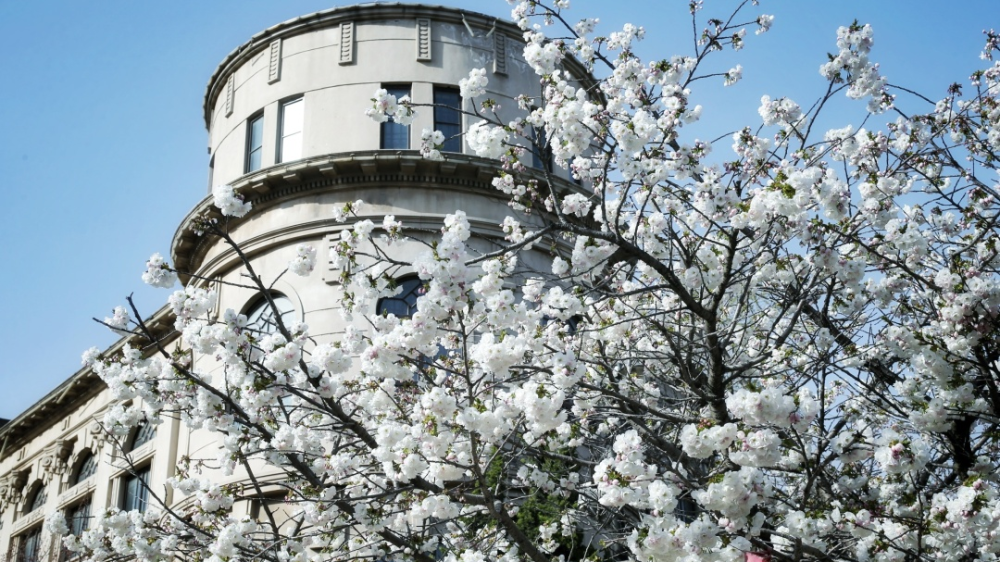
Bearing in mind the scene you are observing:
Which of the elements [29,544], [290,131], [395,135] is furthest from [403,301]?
[29,544]

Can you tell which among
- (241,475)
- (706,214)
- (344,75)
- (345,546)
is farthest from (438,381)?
(344,75)

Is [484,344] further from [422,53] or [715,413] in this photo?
[422,53]

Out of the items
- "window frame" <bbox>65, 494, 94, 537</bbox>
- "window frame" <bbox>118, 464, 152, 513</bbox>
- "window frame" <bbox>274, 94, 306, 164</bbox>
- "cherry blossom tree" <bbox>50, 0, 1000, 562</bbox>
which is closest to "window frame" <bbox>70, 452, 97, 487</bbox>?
"window frame" <bbox>65, 494, 94, 537</bbox>

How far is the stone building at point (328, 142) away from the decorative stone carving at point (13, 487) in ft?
36.9

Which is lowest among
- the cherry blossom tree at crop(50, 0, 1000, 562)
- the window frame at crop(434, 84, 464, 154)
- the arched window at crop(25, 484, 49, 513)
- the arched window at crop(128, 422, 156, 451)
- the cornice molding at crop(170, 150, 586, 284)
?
the cherry blossom tree at crop(50, 0, 1000, 562)

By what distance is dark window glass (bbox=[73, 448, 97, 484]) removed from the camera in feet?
96.2

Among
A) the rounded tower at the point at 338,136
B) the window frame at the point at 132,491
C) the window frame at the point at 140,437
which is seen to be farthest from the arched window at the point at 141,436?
the rounded tower at the point at 338,136

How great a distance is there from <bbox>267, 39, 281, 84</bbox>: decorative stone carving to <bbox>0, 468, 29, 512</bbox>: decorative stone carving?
18.7 meters

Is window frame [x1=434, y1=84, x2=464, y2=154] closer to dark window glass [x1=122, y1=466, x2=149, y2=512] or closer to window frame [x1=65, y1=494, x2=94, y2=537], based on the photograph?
dark window glass [x1=122, y1=466, x2=149, y2=512]

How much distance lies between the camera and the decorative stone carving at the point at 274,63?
853 inches

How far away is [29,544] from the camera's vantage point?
32531 mm

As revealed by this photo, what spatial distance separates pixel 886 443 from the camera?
8.16 m

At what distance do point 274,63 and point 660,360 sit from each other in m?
14.3

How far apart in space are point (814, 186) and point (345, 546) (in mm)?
5939
